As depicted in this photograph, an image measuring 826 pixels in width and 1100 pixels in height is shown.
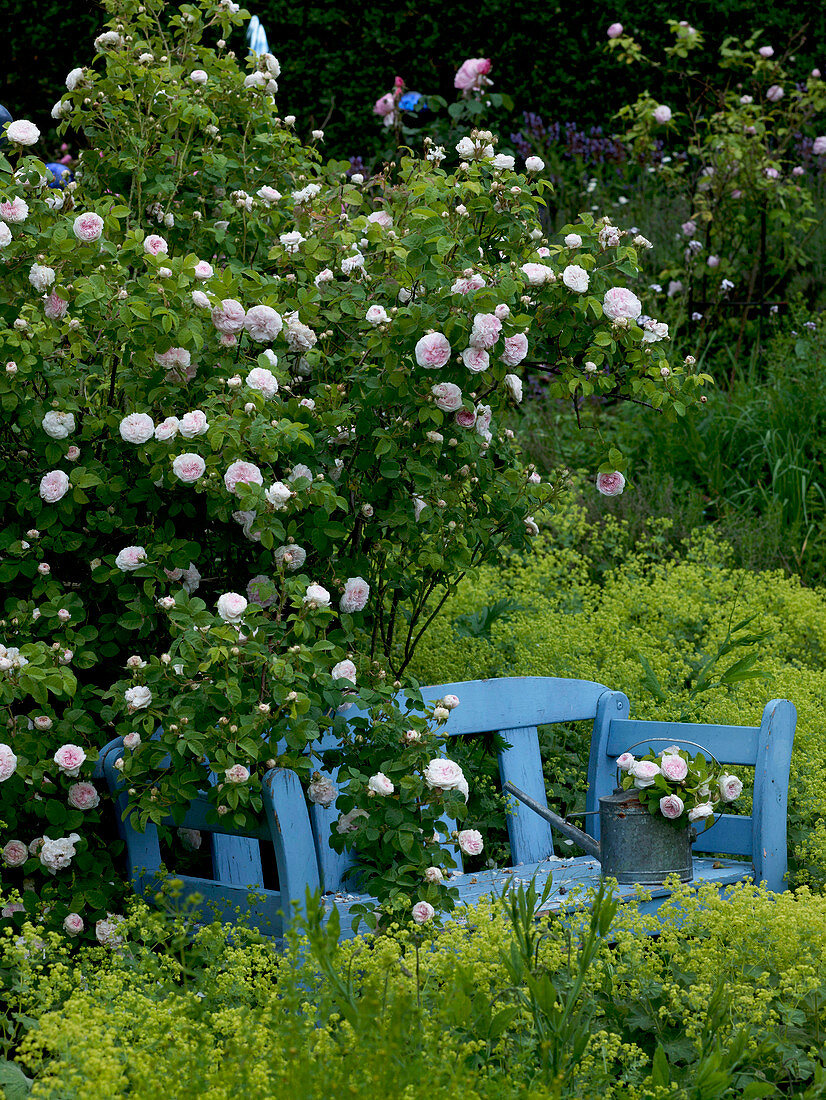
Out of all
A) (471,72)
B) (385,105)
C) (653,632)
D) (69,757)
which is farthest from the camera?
(385,105)

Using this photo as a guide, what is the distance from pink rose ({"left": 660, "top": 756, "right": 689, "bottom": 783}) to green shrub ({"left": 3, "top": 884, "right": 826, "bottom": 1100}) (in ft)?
1.02

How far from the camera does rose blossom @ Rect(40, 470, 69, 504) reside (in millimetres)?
2580

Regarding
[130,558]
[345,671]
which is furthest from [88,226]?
[345,671]

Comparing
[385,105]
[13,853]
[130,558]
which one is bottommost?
[13,853]

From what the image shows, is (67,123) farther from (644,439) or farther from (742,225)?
(742,225)

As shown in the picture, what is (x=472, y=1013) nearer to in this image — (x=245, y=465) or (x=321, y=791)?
(x=321, y=791)

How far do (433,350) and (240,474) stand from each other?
482mm

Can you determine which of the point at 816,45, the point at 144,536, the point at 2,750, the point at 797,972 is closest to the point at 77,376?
the point at 144,536

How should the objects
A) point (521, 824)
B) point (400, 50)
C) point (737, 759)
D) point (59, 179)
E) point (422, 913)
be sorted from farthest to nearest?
1. point (400, 50)
2. point (59, 179)
3. point (521, 824)
4. point (737, 759)
5. point (422, 913)

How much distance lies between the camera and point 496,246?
2.87 m

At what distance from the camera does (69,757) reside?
2.53 metres

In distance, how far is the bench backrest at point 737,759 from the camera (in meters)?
2.83

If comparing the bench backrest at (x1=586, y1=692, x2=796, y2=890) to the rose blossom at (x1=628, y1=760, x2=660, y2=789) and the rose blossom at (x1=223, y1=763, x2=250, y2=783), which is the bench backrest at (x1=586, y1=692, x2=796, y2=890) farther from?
the rose blossom at (x1=223, y1=763, x2=250, y2=783)

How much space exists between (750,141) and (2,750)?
215 inches
